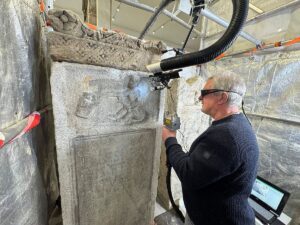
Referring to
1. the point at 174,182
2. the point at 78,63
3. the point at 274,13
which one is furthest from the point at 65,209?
the point at 274,13

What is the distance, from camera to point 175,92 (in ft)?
Result: 5.59

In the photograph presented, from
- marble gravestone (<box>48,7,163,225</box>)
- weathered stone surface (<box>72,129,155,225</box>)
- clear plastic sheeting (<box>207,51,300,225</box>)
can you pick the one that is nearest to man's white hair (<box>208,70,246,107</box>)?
marble gravestone (<box>48,7,163,225</box>)

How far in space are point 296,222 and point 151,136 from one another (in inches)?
73.0

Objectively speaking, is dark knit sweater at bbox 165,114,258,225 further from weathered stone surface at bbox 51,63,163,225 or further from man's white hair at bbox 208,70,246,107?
weathered stone surface at bbox 51,63,163,225

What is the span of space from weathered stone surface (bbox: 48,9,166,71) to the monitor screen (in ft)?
5.46

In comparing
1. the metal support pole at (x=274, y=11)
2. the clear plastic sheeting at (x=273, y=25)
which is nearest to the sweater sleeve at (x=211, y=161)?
the clear plastic sheeting at (x=273, y=25)

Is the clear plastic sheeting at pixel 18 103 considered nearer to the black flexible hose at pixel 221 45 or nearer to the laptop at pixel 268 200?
the black flexible hose at pixel 221 45

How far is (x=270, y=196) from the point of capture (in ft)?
4.91

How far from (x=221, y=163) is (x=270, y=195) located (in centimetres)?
126

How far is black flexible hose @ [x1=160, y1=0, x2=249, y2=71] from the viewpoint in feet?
2.19

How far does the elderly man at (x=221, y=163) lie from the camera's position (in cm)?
77

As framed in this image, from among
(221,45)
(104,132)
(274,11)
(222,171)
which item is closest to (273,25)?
(274,11)

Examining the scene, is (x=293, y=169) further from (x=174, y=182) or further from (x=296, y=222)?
(x=174, y=182)

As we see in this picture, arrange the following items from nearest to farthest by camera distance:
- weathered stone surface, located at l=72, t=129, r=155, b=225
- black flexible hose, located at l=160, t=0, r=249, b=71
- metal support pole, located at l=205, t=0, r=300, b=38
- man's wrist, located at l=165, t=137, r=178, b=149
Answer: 1. black flexible hose, located at l=160, t=0, r=249, b=71
2. weathered stone surface, located at l=72, t=129, r=155, b=225
3. man's wrist, located at l=165, t=137, r=178, b=149
4. metal support pole, located at l=205, t=0, r=300, b=38
